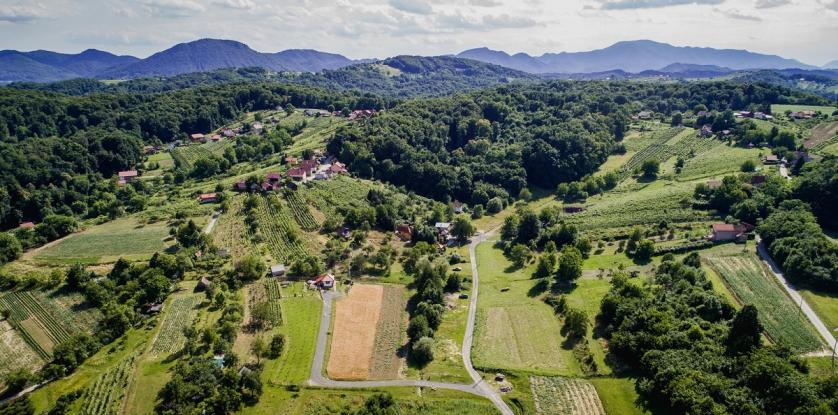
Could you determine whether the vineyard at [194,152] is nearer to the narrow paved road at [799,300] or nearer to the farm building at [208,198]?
the farm building at [208,198]

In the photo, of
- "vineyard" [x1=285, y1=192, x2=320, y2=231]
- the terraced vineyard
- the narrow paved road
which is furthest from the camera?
"vineyard" [x1=285, y1=192, x2=320, y2=231]

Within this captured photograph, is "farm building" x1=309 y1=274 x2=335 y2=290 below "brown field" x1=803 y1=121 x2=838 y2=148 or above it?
below

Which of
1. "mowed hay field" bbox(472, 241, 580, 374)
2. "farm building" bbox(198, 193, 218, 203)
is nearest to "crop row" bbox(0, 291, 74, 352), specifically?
"farm building" bbox(198, 193, 218, 203)

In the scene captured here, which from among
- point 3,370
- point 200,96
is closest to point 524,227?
point 3,370

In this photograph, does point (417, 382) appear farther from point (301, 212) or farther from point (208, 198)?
point (208, 198)

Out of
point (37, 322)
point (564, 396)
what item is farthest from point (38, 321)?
point (564, 396)

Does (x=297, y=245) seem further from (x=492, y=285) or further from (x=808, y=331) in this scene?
(x=808, y=331)

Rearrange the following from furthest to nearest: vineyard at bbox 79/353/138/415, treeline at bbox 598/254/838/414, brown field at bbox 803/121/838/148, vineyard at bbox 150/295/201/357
A: brown field at bbox 803/121/838/148
vineyard at bbox 150/295/201/357
vineyard at bbox 79/353/138/415
treeline at bbox 598/254/838/414

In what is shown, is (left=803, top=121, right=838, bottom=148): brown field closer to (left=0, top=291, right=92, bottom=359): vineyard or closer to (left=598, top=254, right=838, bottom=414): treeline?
(left=598, top=254, right=838, bottom=414): treeline
